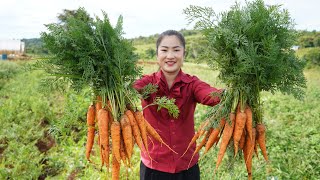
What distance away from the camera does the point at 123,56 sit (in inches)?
78.7

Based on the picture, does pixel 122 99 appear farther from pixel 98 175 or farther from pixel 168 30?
pixel 98 175

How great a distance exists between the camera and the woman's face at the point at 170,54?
2.54 m

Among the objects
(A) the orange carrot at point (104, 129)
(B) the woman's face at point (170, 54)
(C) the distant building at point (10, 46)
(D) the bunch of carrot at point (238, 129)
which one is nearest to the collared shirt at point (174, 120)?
(B) the woman's face at point (170, 54)

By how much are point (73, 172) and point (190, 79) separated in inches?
93.8

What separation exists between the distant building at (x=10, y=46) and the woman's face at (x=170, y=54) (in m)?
36.2

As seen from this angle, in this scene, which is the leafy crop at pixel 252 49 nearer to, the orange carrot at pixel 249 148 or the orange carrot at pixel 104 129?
the orange carrot at pixel 249 148

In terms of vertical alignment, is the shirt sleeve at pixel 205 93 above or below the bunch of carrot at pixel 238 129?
above

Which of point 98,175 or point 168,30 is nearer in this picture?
point 168,30

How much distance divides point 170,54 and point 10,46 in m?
37.2

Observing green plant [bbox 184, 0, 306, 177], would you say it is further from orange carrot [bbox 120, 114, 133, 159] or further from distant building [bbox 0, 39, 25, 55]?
distant building [bbox 0, 39, 25, 55]

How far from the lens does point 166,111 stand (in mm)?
2629

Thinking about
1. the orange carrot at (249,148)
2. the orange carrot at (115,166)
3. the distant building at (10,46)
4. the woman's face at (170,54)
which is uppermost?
the distant building at (10,46)

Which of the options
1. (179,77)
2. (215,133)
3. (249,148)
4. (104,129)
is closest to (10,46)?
(179,77)

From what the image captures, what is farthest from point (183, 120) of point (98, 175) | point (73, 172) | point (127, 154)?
point (73, 172)
